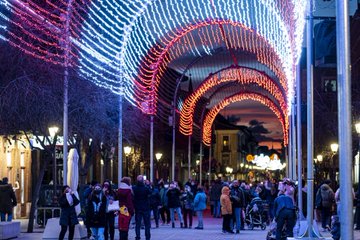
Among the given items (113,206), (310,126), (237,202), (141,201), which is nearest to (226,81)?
(237,202)

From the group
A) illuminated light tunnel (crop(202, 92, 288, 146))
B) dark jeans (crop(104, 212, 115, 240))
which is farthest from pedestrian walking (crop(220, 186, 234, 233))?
illuminated light tunnel (crop(202, 92, 288, 146))

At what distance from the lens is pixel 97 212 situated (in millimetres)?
23516

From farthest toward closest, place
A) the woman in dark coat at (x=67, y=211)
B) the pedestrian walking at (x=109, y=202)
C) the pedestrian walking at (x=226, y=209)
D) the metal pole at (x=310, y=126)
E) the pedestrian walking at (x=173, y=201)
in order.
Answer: the pedestrian walking at (x=173, y=201) → the pedestrian walking at (x=226, y=209) → the pedestrian walking at (x=109, y=202) → the metal pole at (x=310, y=126) → the woman in dark coat at (x=67, y=211)

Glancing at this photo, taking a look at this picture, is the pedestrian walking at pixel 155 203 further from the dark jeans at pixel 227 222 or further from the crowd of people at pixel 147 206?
the dark jeans at pixel 227 222

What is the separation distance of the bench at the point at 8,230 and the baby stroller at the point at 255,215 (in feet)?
35.5

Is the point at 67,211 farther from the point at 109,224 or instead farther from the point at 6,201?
the point at 6,201

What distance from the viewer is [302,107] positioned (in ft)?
95.0

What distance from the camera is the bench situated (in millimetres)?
25531

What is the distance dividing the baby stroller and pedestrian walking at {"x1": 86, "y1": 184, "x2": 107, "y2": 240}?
12.0m

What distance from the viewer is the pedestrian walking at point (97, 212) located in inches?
926

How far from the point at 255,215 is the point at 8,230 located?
1203cm

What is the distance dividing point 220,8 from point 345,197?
2961 centimetres

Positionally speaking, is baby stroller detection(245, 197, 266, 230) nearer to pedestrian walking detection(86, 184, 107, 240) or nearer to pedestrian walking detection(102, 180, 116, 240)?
pedestrian walking detection(102, 180, 116, 240)

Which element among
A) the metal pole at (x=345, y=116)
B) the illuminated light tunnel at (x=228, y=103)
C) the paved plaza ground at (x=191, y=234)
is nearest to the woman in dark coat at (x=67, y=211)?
the paved plaza ground at (x=191, y=234)
